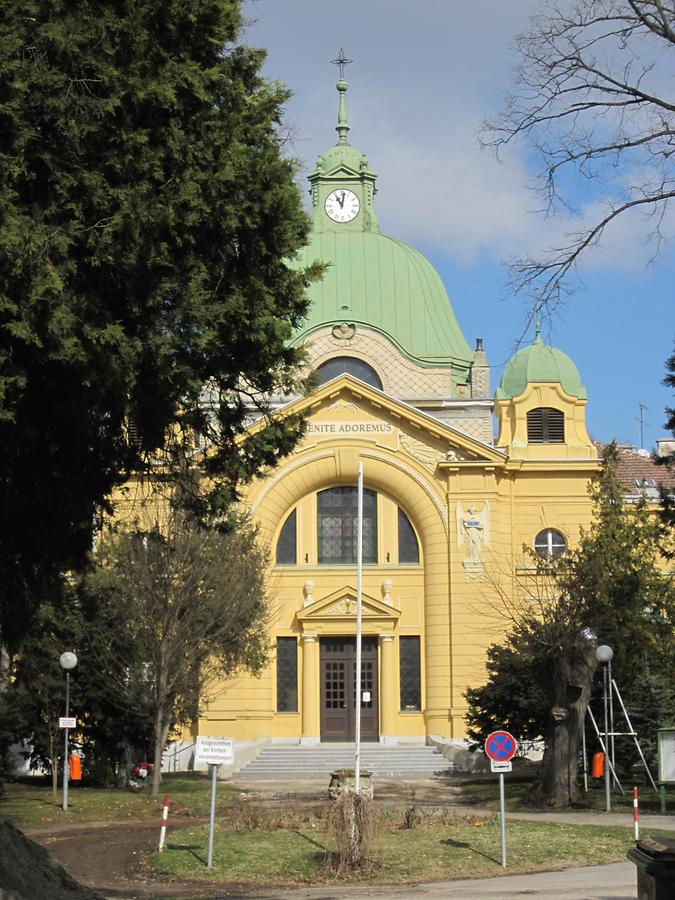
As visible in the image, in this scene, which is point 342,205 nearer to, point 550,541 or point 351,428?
point 351,428

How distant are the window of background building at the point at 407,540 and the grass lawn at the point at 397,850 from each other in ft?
74.2

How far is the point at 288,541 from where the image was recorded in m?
47.4

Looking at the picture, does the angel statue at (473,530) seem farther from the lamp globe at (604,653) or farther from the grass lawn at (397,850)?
the grass lawn at (397,850)

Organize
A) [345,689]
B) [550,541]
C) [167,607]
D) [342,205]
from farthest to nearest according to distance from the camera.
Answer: [342,205] < [550,541] < [345,689] < [167,607]

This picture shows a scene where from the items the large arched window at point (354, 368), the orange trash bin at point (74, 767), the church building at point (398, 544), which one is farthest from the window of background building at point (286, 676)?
the orange trash bin at point (74, 767)

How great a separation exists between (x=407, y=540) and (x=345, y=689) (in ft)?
17.4

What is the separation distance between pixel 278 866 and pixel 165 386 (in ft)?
29.7

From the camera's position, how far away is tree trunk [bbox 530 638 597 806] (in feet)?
96.8

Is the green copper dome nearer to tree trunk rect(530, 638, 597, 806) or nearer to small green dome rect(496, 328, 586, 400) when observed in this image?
small green dome rect(496, 328, 586, 400)

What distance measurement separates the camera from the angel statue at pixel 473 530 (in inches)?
1821

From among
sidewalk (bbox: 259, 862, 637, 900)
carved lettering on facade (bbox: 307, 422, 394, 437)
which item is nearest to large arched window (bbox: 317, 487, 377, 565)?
carved lettering on facade (bbox: 307, 422, 394, 437)

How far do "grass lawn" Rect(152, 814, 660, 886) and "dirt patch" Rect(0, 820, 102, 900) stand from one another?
6.72m

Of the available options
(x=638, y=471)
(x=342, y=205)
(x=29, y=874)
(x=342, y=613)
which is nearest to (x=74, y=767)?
(x=342, y=613)

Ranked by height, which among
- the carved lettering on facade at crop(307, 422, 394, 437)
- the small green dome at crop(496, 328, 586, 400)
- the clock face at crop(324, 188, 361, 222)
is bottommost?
the carved lettering on facade at crop(307, 422, 394, 437)
